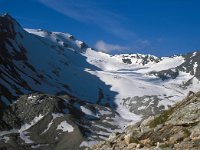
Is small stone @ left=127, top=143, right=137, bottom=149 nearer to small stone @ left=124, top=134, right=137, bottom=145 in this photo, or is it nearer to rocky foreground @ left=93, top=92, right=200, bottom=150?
rocky foreground @ left=93, top=92, right=200, bottom=150

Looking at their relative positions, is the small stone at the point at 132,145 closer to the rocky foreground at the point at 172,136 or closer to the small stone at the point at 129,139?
the rocky foreground at the point at 172,136

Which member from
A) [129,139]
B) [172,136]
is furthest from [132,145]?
[172,136]

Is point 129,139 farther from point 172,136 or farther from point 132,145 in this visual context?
point 172,136

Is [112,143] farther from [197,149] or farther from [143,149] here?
[197,149]

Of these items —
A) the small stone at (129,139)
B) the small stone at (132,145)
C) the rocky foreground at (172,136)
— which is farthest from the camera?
the small stone at (129,139)

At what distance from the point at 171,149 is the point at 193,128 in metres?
2.52

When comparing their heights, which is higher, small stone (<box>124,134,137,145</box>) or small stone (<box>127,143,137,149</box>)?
small stone (<box>124,134,137,145</box>)

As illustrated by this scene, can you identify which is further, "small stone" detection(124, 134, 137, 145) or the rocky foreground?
"small stone" detection(124, 134, 137, 145)

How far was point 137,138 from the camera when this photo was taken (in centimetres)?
3033

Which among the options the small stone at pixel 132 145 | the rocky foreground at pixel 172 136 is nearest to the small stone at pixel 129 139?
the rocky foreground at pixel 172 136

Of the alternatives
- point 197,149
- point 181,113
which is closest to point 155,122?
point 181,113

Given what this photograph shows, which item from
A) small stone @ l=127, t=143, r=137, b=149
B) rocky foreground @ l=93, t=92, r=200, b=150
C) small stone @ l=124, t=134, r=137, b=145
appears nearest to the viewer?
rocky foreground @ l=93, t=92, r=200, b=150

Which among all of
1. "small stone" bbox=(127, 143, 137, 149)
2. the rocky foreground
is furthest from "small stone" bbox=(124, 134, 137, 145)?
"small stone" bbox=(127, 143, 137, 149)

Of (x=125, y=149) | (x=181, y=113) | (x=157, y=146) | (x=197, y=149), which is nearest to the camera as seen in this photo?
(x=197, y=149)
